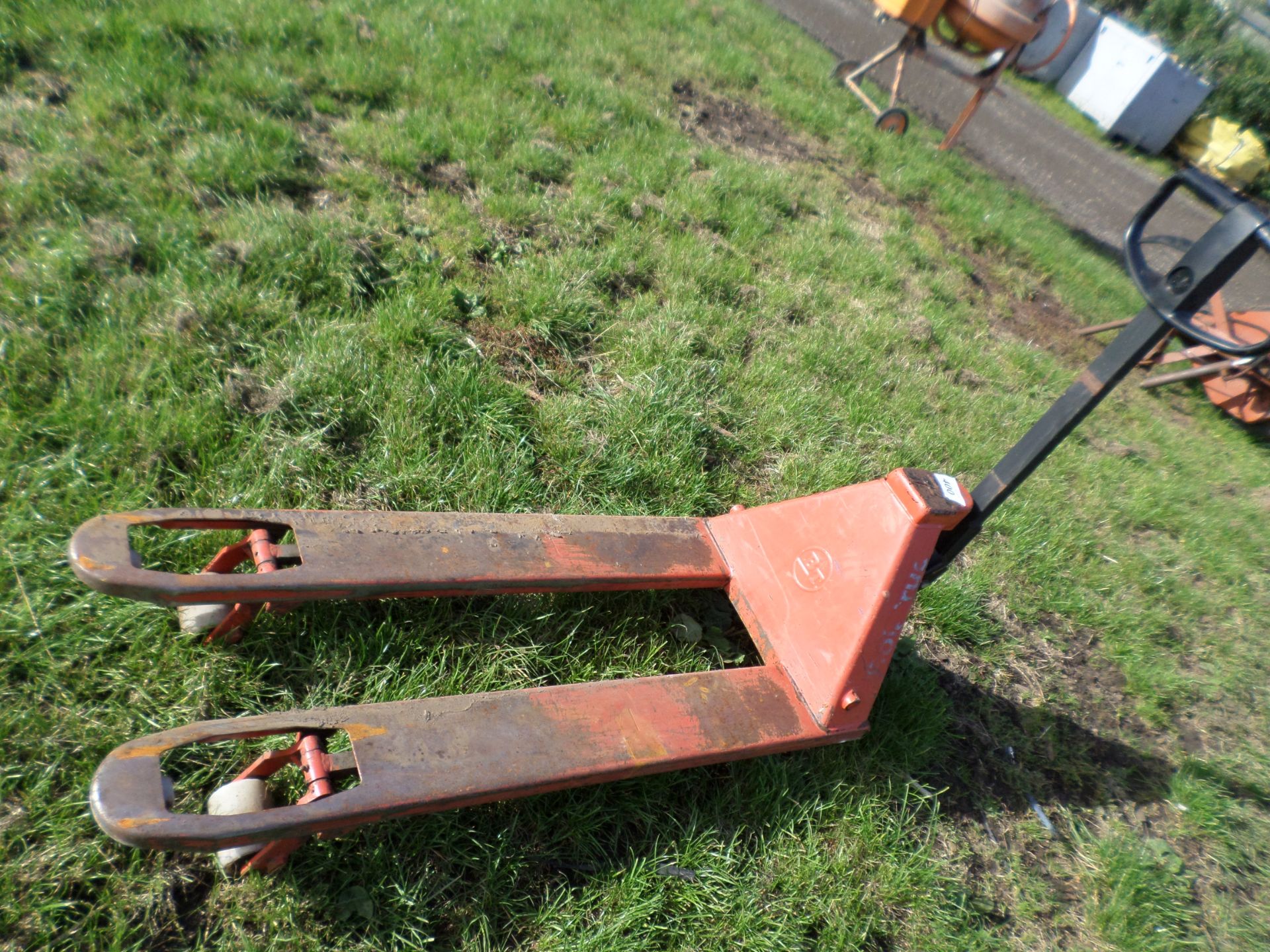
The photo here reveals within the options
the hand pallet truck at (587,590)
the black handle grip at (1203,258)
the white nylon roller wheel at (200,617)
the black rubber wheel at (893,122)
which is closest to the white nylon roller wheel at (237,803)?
the hand pallet truck at (587,590)

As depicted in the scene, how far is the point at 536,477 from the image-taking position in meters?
2.77

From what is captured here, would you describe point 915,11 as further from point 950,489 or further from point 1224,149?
point 1224,149

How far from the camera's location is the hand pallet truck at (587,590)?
1.53 metres

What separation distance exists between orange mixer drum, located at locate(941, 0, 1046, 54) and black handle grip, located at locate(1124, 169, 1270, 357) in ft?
21.9

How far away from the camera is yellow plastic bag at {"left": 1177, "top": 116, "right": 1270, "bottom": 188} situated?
12.8m

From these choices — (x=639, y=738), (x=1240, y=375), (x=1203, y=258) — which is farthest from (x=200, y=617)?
(x=1240, y=375)

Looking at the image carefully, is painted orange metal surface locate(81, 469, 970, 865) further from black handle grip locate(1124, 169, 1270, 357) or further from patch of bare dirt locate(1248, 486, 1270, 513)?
patch of bare dirt locate(1248, 486, 1270, 513)

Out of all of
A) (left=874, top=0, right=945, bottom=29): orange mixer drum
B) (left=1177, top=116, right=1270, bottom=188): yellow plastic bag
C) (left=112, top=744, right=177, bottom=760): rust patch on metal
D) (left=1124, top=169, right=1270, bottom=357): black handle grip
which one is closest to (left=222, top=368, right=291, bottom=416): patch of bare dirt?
(left=112, top=744, right=177, bottom=760): rust patch on metal

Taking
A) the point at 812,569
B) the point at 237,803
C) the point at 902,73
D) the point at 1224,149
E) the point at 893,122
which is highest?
the point at 1224,149

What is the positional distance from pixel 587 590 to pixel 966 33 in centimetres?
806

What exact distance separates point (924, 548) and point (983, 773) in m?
1.06

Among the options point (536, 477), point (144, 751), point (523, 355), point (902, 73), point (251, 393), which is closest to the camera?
point (144, 751)

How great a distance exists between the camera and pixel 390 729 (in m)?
1.63

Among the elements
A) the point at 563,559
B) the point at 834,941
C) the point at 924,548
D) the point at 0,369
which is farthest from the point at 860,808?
the point at 0,369
